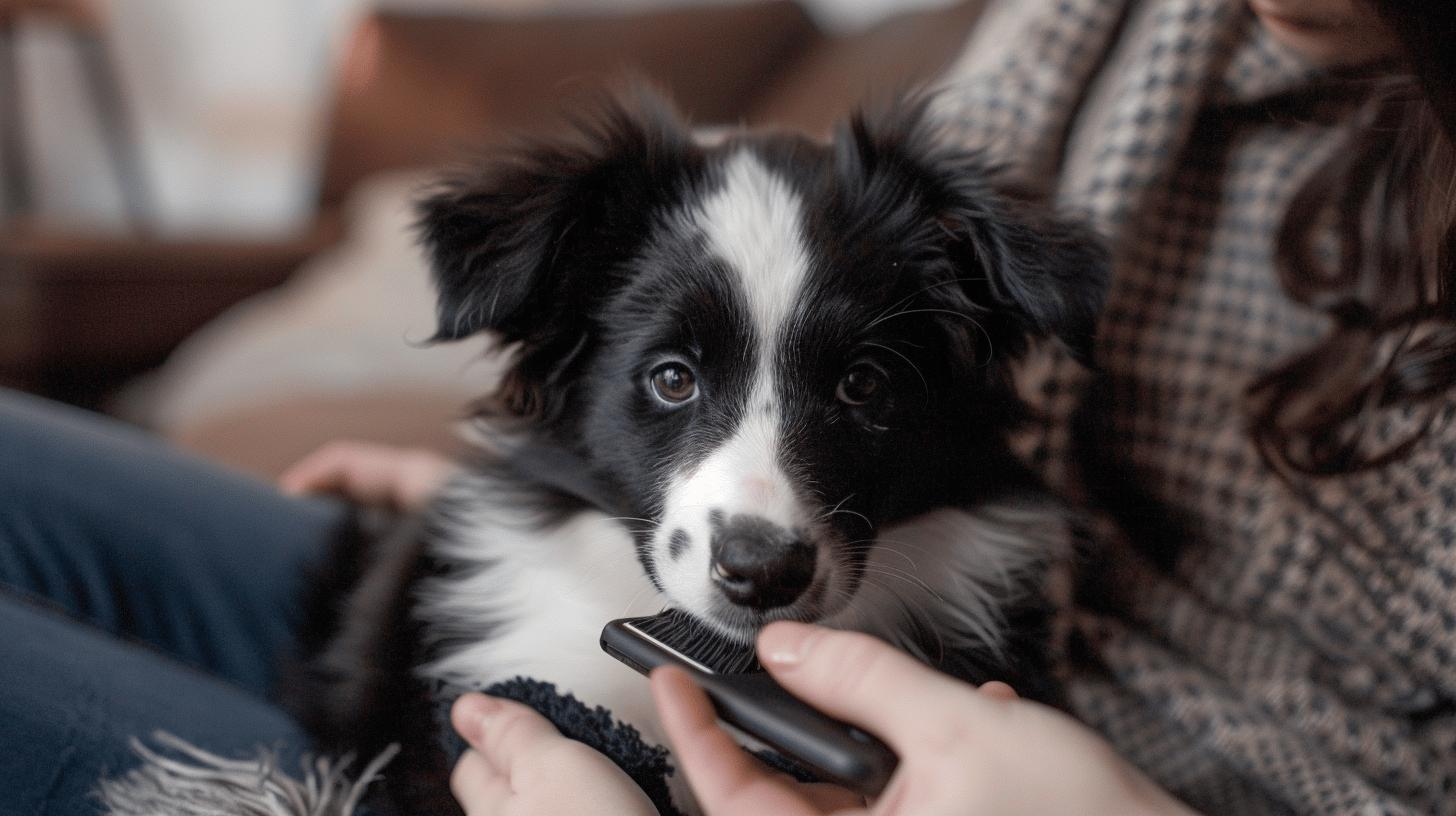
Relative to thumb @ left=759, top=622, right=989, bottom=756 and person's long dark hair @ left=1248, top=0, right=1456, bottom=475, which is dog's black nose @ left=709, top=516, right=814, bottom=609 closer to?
thumb @ left=759, top=622, right=989, bottom=756

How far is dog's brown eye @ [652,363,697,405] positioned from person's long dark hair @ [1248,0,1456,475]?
73cm

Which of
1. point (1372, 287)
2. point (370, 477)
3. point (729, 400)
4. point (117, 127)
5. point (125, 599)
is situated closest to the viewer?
point (729, 400)

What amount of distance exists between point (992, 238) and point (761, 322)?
0.29 meters

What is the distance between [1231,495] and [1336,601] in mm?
177

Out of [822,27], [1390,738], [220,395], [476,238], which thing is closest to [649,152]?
[476,238]

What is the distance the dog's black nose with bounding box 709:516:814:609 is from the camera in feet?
3.54

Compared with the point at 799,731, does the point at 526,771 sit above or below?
below

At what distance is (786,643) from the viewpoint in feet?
2.92

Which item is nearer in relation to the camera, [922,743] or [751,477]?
[922,743]

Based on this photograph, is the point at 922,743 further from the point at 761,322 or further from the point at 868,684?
the point at 761,322

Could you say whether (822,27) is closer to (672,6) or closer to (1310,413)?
(672,6)

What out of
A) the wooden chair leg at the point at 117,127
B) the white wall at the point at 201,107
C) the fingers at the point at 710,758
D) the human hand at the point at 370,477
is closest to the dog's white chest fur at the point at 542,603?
the fingers at the point at 710,758

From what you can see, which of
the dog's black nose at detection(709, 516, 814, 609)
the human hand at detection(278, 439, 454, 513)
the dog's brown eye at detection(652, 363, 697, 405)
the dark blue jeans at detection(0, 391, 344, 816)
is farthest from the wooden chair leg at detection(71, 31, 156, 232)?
the dog's black nose at detection(709, 516, 814, 609)

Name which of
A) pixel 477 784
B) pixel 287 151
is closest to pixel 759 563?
pixel 477 784
